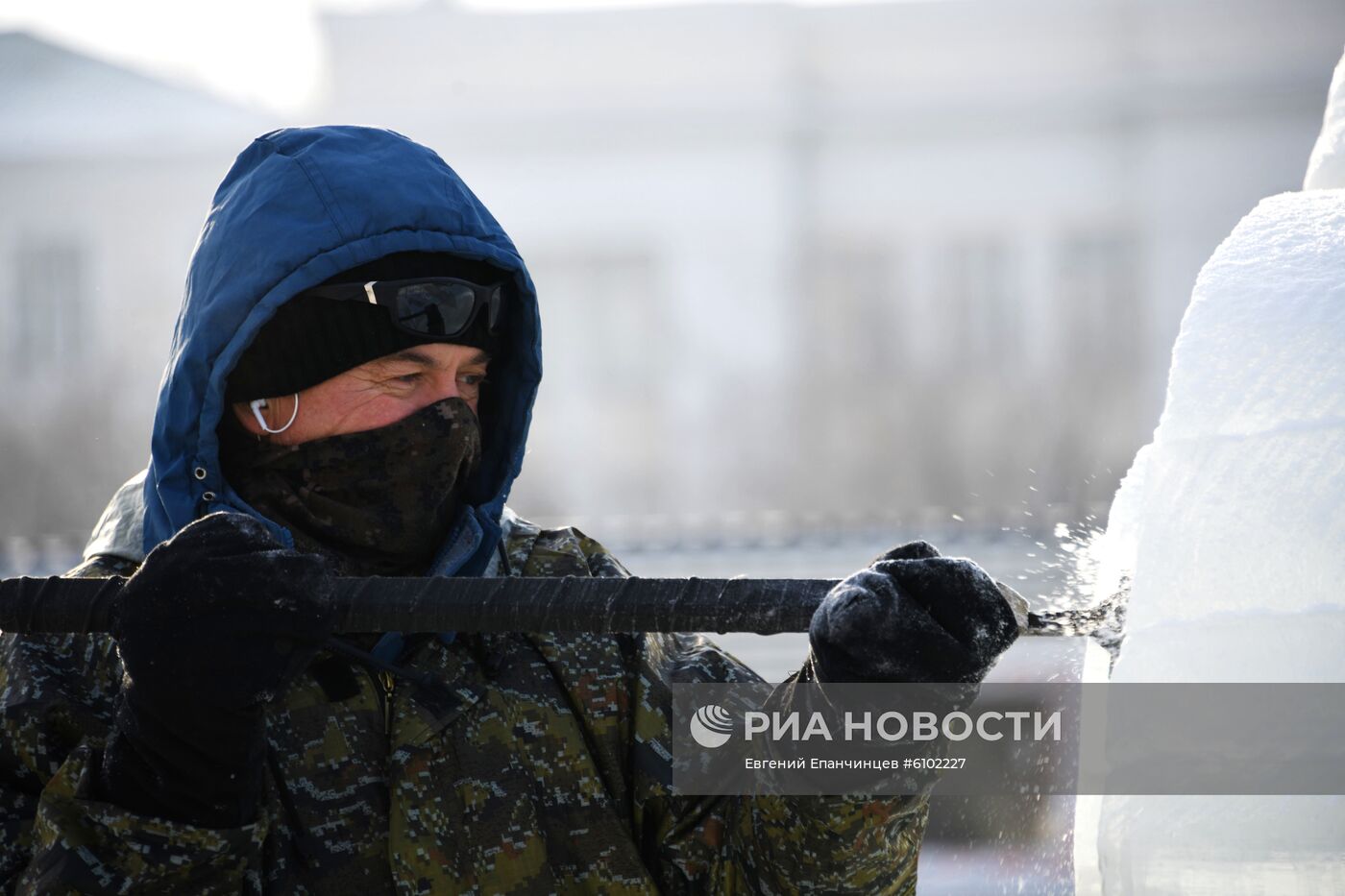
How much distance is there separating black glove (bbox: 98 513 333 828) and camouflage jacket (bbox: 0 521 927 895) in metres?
0.04

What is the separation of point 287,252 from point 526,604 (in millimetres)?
688

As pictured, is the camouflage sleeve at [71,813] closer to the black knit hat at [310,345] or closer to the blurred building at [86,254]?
the black knit hat at [310,345]

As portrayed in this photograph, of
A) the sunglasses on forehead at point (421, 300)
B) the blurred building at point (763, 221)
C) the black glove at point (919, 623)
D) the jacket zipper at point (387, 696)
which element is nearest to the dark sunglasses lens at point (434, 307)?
the sunglasses on forehead at point (421, 300)

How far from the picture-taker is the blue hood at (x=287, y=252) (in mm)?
2090

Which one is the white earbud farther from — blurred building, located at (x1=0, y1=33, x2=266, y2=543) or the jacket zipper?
blurred building, located at (x1=0, y1=33, x2=266, y2=543)

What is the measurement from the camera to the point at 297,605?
68.1 inches

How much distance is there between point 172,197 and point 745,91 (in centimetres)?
541

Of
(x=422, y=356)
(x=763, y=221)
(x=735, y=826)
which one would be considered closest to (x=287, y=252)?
(x=422, y=356)

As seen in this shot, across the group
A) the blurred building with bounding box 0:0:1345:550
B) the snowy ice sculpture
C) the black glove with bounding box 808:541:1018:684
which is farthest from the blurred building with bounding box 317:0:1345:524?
the black glove with bounding box 808:541:1018:684

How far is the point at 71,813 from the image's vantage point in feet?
5.68

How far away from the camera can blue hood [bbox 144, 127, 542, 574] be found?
2090 mm

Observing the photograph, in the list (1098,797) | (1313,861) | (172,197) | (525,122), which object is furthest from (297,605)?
(172,197)

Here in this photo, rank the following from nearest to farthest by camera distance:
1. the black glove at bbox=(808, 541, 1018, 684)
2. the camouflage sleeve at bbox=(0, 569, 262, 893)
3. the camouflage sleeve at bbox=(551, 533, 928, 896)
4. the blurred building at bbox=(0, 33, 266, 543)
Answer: the black glove at bbox=(808, 541, 1018, 684), the camouflage sleeve at bbox=(0, 569, 262, 893), the camouflage sleeve at bbox=(551, 533, 928, 896), the blurred building at bbox=(0, 33, 266, 543)

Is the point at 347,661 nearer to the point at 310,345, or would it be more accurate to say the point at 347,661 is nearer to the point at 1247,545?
the point at 310,345
